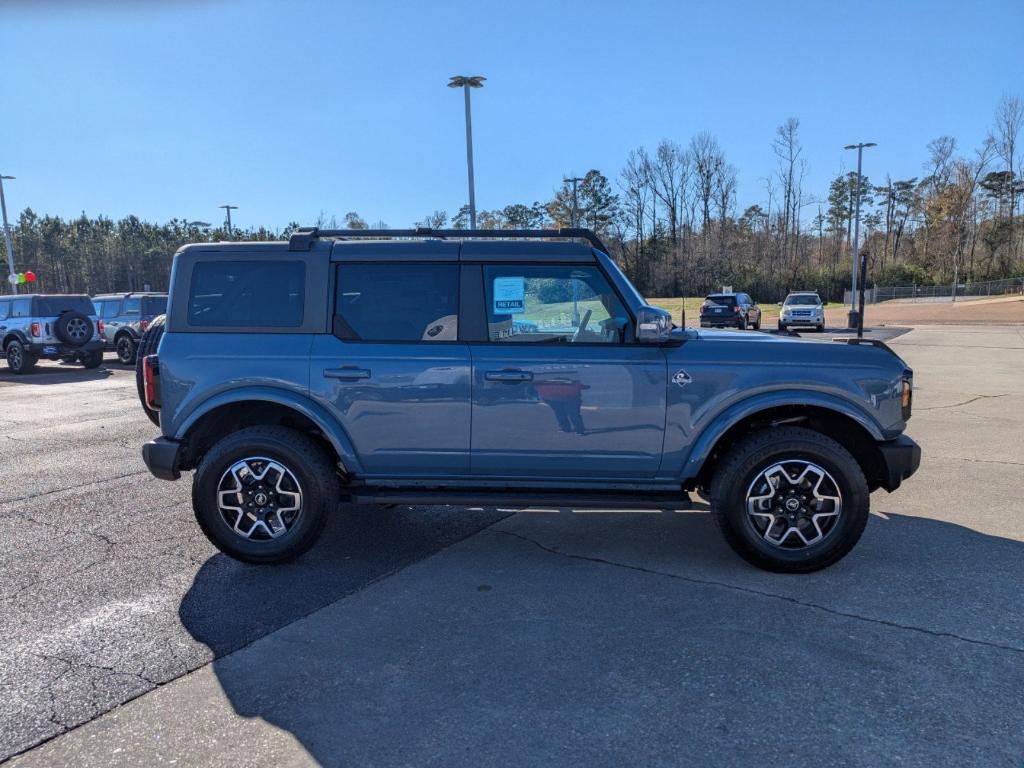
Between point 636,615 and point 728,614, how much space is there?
1.59 feet

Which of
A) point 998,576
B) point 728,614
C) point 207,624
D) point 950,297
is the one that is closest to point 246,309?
point 207,624

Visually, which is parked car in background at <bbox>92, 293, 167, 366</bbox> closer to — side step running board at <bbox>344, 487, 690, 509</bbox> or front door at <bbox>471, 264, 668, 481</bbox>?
side step running board at <bbox>344, 487, 690, 509</bbox>

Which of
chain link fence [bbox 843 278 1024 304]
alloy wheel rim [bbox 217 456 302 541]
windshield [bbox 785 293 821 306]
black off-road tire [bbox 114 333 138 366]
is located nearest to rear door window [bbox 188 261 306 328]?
alloy wheel rim [bbox 217 456 302 541]

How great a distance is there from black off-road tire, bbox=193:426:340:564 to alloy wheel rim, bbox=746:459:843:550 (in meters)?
2.60

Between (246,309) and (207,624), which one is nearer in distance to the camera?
(207,624)

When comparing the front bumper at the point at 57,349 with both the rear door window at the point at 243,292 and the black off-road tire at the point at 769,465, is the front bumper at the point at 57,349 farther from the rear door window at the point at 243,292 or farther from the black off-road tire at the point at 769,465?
the black off-road tire at the point at 769,465

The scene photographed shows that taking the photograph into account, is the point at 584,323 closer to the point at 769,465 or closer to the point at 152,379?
the point at 769,465

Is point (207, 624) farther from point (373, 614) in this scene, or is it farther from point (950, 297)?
point (950, 297)

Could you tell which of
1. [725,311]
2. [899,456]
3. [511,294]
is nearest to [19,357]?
[511,294]

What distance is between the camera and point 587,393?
4.21 metres

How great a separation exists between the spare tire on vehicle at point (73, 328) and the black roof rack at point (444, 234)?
14.8 m

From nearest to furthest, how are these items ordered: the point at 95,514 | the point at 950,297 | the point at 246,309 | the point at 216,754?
the point at 216,754 < the point at 246,309 < the point at 95,514 < the point at 950,297

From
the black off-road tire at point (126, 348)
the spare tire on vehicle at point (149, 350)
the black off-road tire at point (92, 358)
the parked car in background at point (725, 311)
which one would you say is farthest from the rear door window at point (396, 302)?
the parked car in background at point (725, 311)

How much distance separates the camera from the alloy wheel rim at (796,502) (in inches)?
163
